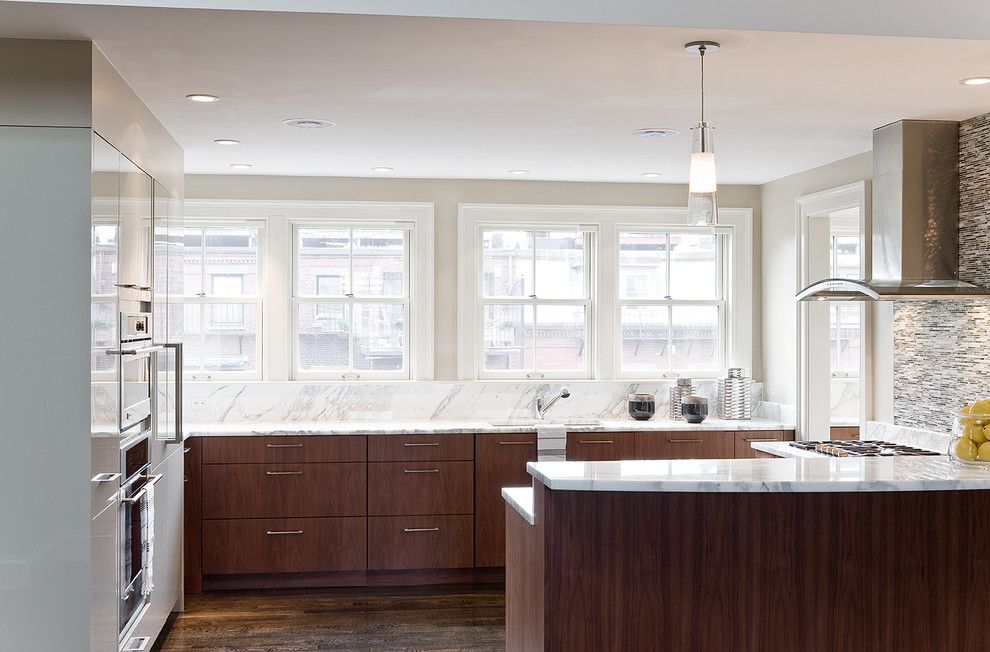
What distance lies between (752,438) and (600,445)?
916 mm

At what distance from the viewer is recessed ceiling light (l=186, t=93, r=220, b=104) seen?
376 cm

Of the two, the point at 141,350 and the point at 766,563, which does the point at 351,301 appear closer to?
the point at 141,350

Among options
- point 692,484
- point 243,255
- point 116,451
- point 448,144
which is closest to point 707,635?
point 692,484

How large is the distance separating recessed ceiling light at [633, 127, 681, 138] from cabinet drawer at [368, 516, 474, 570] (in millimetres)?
2350

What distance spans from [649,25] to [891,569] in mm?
1790

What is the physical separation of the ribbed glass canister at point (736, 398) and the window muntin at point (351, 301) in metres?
2.04

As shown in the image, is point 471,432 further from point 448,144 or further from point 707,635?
point 707,635

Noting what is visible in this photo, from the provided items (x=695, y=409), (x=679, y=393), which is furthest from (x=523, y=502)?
(x=679, y=393)

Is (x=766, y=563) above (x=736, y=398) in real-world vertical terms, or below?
below

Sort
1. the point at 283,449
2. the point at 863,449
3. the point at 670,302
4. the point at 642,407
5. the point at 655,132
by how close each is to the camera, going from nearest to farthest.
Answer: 1. the point at 863,449
2. the point at 655,132
3. the point at 283,449
4. the point at 642,407
5. the point at 670,302

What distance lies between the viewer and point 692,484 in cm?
264

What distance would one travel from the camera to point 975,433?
298 cm

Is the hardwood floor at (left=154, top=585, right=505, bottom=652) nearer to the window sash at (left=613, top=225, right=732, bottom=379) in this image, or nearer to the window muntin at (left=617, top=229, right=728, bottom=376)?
the window sash at (left=613, top=225, right=732, bottom=379)

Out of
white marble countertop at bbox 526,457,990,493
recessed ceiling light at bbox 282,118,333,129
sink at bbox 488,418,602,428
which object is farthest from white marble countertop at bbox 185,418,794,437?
white marble countertop at bbox 526,457,990,493
